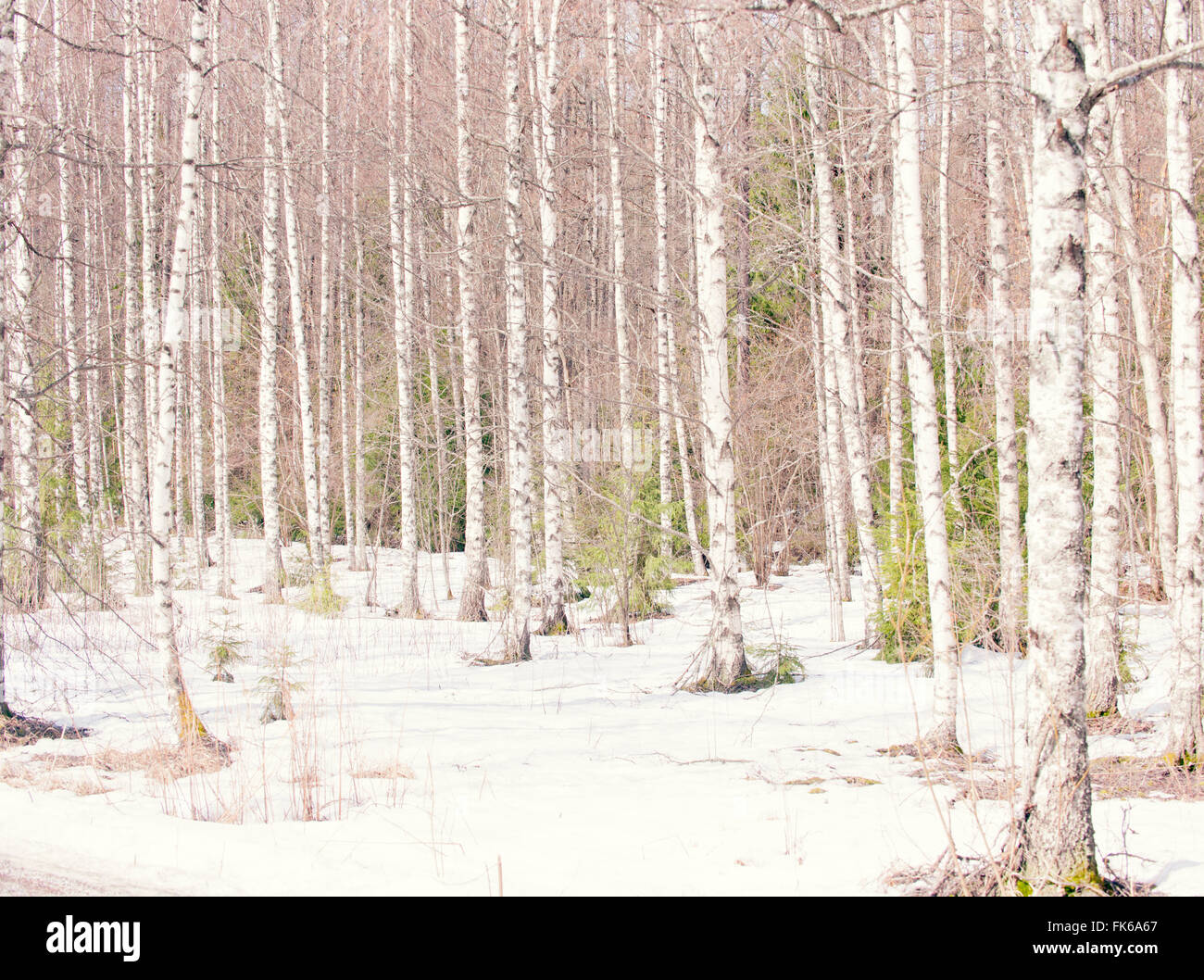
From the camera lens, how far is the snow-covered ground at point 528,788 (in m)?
4.07

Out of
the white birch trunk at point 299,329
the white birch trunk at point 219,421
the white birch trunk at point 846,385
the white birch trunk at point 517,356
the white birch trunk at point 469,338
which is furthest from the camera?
the white birch trunk at point 219,421

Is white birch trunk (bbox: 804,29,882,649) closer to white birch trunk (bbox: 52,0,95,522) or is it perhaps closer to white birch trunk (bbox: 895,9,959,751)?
white birch trunk (bbox: 895,9,959,751)

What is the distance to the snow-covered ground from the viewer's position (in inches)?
160

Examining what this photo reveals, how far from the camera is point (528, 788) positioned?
5367mm

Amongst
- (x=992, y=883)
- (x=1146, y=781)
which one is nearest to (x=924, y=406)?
(x=1146, y=781)

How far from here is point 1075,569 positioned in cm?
354

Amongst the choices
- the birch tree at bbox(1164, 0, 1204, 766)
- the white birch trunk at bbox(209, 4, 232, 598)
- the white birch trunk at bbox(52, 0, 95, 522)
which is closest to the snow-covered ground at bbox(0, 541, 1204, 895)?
the birch tree at bbox(1164, 0, 1204, 766)

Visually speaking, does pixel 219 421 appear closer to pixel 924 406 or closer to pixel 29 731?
pixel 29 731

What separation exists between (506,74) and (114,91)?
17.8 m

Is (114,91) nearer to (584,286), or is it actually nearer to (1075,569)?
(584,286)

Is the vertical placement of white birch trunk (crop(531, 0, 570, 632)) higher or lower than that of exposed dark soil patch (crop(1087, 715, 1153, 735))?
higher

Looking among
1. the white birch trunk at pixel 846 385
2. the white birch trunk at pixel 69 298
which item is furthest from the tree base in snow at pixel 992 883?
the white birch trunk at pixel 69 298

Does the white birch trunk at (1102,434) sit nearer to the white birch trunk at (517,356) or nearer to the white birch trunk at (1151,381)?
the white birch trunk at (1151,381)

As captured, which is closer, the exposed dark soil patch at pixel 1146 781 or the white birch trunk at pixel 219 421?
the exposed dark soil patch at pixel 1146 781
